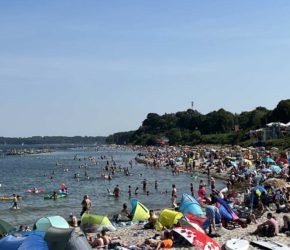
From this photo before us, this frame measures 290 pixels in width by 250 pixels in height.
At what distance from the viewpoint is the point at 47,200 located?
3350 centimetres

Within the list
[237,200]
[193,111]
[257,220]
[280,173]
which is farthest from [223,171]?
[193,111]

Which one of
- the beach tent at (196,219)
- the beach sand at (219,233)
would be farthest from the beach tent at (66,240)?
the beach tent at (196,219)

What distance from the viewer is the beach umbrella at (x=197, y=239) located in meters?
14.2

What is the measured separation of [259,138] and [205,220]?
6332 centimetres

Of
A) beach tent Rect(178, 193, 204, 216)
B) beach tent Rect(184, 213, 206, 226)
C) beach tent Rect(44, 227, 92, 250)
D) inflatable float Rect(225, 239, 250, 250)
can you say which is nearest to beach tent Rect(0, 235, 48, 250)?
beach tent Rect(44, 227, 92, 250)

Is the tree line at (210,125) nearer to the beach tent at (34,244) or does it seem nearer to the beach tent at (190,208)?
the beach tent at (190,208)

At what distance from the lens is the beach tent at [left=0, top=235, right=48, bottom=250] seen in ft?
41.2

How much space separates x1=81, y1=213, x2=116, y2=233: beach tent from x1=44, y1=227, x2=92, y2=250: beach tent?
6.69 meters

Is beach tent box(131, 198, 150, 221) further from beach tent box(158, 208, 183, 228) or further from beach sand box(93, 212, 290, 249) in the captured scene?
beach tent box(158, 208, 183, 228)

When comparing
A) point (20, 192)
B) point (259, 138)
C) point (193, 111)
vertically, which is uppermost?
point (193, 111)

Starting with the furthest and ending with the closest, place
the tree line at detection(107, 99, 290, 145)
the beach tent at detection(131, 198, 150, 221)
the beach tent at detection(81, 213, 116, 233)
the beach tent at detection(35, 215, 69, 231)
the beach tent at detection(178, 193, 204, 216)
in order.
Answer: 1. the tree line at detection(107, 99, 290, 145)
2. the beach tent at detection(131, 198, 150, 221)
3. the beach tent at detection(178, 193, 204, 216)
4. the beach tent at detection(81, 213, 116, 233)
5. the beach tent at detection(35, 215, 69, 231)

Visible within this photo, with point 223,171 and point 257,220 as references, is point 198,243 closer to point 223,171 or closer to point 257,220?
point 257,220

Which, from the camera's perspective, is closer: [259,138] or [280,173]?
[280,173]

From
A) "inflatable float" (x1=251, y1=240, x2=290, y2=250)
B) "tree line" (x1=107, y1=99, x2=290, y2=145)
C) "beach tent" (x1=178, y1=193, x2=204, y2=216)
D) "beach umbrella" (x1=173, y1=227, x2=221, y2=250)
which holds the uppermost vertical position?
"tree line" (x1=107, y1=99, x2=290, y2=145)
